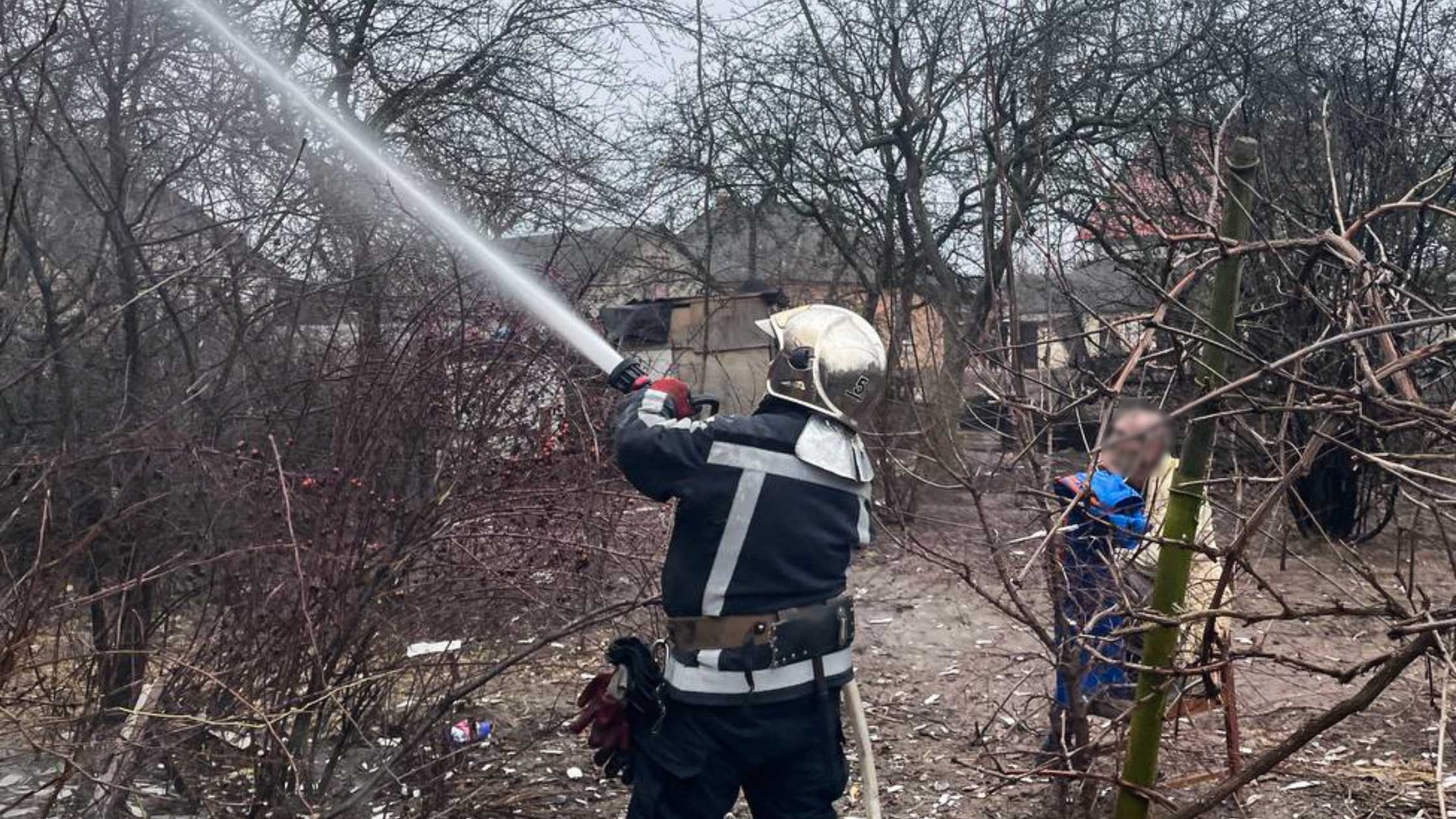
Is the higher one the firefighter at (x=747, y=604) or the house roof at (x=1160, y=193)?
the house roof at (x=1160, y=193)

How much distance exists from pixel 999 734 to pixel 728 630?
2690mm

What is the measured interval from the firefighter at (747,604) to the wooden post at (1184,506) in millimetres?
977

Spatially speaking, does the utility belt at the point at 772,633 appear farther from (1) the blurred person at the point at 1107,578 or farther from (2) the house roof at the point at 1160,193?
(2) the house roof at the point at 1160,193

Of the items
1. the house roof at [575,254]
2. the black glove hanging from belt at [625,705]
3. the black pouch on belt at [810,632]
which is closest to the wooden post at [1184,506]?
the black pouch on belt at [810,632]

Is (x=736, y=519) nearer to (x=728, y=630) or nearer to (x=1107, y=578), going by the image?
(x=728, y=630)

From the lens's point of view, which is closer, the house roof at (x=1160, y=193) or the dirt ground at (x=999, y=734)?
the house roof at (x=1160, y=193)

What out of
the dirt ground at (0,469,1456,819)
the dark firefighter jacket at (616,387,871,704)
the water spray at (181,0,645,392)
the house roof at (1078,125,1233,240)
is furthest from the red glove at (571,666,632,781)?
the house roof at (1078,125,1233,240)

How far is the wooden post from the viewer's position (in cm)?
309

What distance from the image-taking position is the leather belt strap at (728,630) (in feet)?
12.6

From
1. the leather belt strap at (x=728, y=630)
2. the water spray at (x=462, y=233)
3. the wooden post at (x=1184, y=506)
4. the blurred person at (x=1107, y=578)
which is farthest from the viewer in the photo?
the water spray at (x=462, y=233)

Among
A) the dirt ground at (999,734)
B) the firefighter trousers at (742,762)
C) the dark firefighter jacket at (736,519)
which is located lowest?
the dirt ground at (999,734)

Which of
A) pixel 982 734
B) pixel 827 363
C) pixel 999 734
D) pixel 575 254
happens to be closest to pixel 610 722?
pixel 827 363

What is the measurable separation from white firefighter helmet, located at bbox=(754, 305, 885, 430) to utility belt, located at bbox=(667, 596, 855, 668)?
1.95 ft

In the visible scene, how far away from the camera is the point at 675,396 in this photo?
12.8 ft
